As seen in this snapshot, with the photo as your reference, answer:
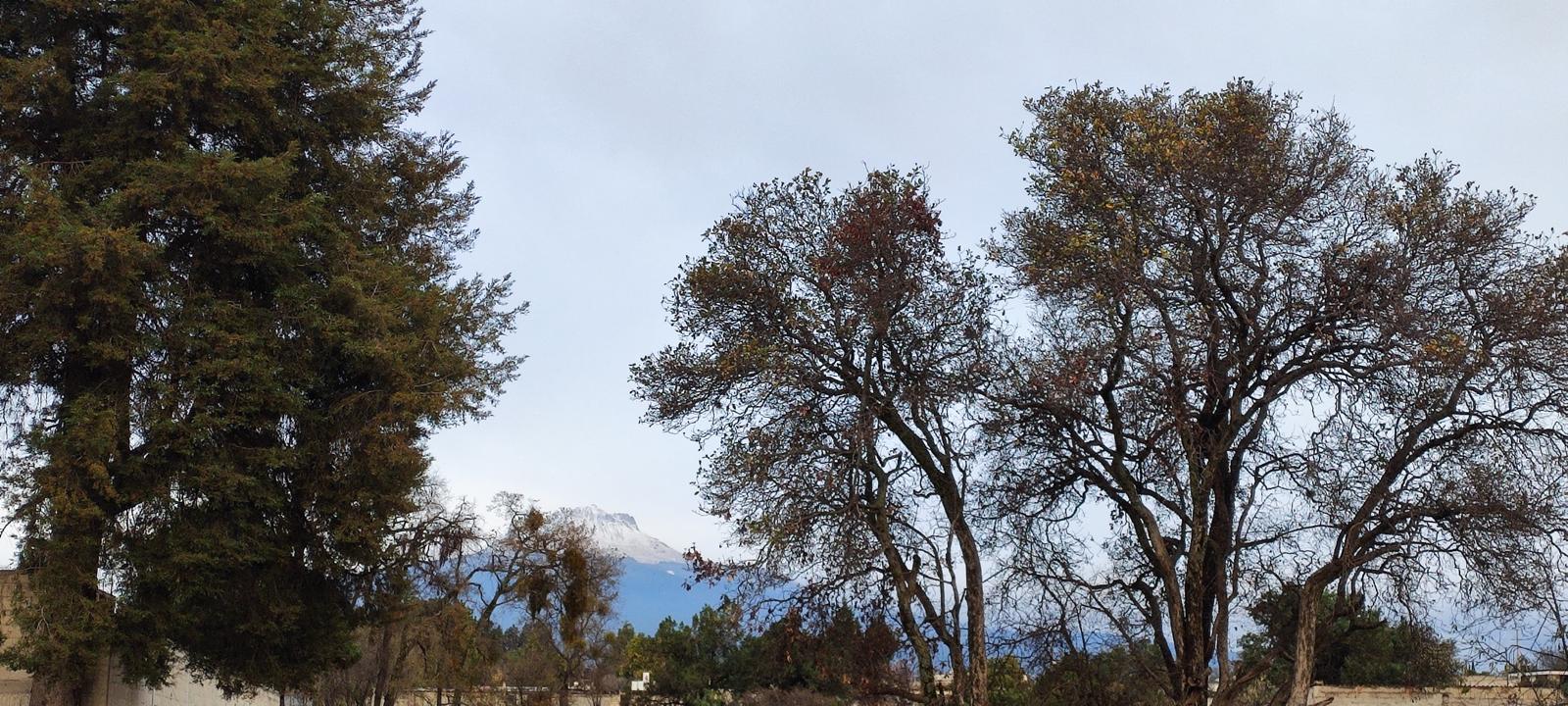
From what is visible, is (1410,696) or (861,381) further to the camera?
(1410,696)

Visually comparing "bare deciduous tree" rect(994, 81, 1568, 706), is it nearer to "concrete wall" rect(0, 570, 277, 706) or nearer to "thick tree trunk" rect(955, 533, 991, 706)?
"thick tree trunk" rect(955, 533, 991, 706)

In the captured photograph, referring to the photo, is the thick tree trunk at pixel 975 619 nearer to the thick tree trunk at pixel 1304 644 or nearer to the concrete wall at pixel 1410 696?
the thick tree trunk at pixel 1304 644

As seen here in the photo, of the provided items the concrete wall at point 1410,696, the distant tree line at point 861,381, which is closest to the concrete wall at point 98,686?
the distant tree line at point 861,381

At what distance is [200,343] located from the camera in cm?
1723

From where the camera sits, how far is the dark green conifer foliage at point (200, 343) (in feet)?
54.4

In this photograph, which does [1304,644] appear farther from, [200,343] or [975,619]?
[200,343]

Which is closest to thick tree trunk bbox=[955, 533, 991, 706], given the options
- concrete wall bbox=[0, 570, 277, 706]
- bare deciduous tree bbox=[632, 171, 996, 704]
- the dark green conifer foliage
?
bare deciduous tree bbox=[632, 171, 996, 704]

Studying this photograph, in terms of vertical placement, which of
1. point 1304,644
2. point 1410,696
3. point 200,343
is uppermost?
point 200,343

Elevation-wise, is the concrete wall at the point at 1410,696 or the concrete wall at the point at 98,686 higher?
the concrete wall at the point at 98,686

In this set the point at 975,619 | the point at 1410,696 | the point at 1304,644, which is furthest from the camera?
the point at 1410,696

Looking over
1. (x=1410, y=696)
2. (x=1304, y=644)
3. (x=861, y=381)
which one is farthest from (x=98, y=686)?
(x=1410, y=696)

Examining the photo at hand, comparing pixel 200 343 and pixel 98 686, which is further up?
pixel 200 343

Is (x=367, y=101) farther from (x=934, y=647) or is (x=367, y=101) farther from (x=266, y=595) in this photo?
(x=934, y=647)

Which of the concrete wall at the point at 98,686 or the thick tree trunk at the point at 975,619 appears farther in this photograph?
the concrete wall at the point at 98,686
